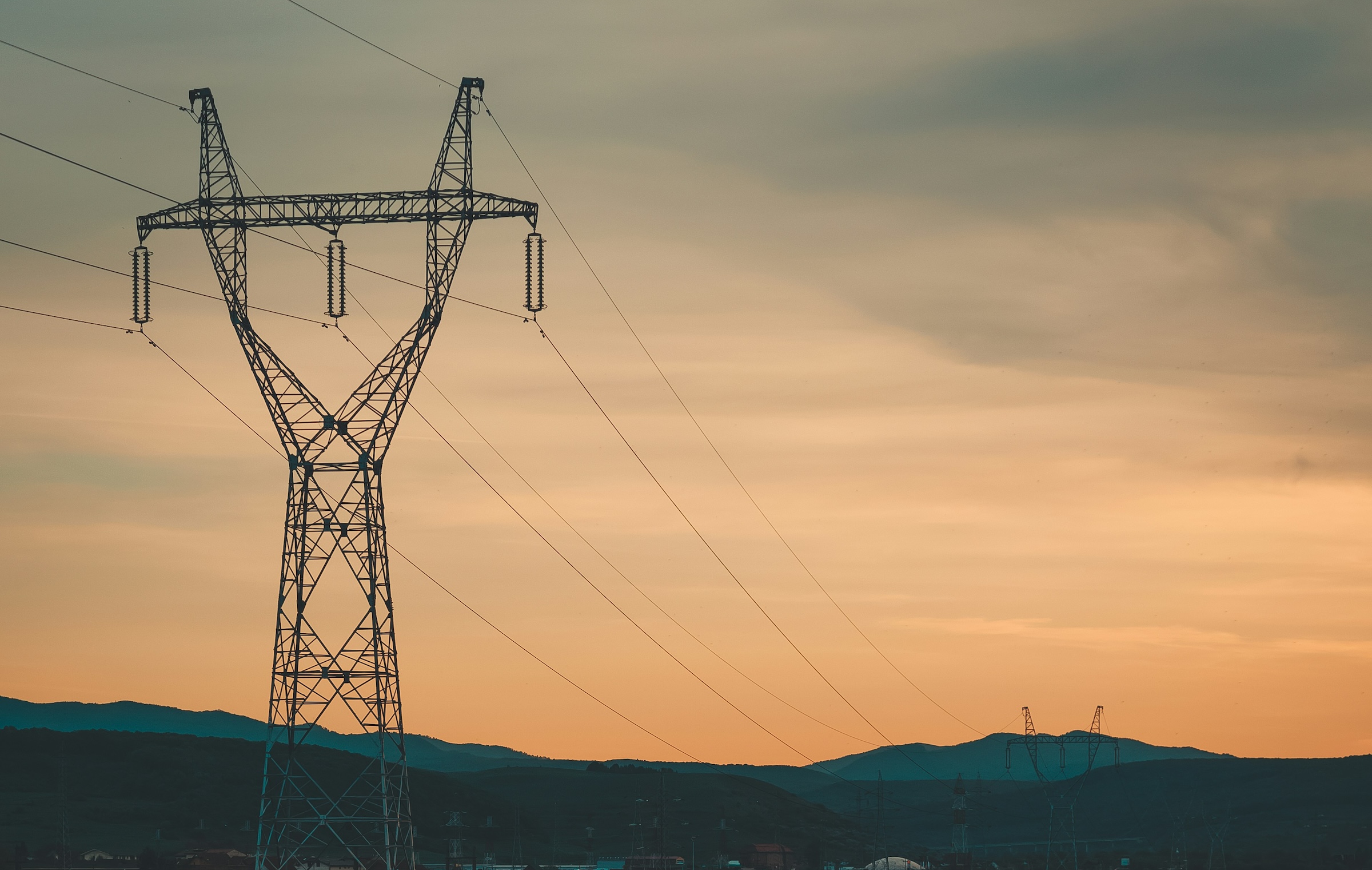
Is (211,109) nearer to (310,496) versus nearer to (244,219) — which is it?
(244,219)

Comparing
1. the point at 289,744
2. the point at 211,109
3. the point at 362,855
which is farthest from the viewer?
the point at 362,855

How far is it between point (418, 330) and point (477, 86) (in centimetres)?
1243

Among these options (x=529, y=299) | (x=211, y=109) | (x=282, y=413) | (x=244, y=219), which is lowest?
(x=282, y=413)

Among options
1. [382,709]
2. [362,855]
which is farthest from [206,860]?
[382,709]

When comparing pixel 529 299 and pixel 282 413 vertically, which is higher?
pixel 529 299

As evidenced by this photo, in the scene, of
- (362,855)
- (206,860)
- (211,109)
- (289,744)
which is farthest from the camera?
(206,860)

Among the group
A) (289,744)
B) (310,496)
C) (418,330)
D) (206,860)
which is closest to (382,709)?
(289,744)

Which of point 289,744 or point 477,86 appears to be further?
point 477,86

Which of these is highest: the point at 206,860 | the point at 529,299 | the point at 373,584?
the point at 529,299

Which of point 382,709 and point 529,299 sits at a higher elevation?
point 529,299

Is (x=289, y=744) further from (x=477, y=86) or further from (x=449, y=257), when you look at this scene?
(x=477, y=86)

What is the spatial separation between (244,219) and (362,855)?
11402cm

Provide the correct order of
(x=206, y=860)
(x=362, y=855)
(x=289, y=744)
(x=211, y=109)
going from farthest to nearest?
(x=206, y=860)
(x=362, y=855)
(x=211, y=109)
(x=289, y=744)

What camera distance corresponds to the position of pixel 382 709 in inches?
2830
